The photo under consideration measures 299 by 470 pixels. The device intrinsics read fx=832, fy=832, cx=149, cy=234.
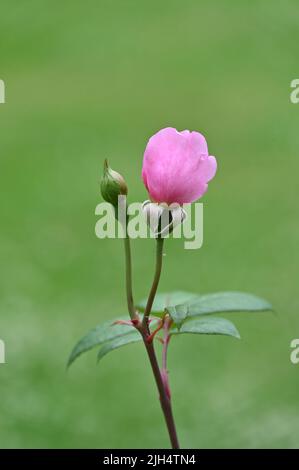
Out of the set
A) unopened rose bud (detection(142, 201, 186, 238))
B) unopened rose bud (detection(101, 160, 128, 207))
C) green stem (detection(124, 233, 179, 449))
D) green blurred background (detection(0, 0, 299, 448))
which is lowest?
green stem (detection(124, 233, 179, 449))

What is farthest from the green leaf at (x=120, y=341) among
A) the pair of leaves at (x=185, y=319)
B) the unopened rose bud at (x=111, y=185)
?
the unopened rose bud at (x=111, y=185)

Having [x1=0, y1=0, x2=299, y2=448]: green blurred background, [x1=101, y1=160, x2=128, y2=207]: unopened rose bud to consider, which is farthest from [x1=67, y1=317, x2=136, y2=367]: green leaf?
[x1=0, y1=0, x2=299, y2=448]: green blurred background

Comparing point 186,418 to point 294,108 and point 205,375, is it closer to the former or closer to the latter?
point 205,375

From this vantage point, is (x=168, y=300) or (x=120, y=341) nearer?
(x=120, y=341)

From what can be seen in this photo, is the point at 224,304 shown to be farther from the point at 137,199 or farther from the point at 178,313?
the point at 137,199

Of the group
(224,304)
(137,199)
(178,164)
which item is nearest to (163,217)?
(178,164)

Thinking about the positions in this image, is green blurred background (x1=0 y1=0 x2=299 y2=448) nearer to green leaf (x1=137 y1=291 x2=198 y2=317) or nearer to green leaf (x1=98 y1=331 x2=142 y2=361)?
green leaf (x1=137 y1=291 x2=198 y2=317)
